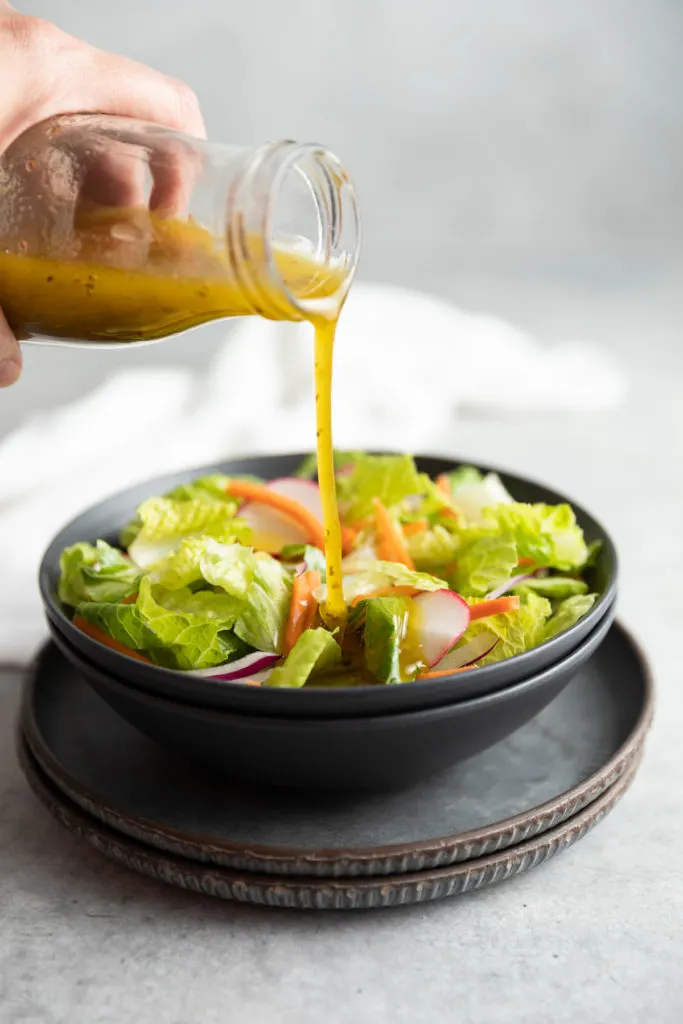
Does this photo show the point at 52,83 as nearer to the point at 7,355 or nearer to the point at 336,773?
the point at 7,355

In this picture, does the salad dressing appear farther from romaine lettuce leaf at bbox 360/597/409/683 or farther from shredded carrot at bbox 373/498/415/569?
shredded carrot at bbox 373/498/415/569

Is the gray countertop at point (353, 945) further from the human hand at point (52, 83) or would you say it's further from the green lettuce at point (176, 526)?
the human hand at point (52, 83)

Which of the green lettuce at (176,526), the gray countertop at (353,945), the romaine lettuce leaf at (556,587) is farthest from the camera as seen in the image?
the green lettuce at (176,526)

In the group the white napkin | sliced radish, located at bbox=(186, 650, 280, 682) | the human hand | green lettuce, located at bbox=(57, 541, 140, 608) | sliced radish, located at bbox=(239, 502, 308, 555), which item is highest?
the human hand

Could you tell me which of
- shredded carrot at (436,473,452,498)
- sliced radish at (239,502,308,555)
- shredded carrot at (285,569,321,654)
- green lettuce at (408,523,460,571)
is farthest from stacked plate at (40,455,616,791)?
shredded carrot at (436,473,452,498)

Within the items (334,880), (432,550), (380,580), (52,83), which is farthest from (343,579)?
(52,83)

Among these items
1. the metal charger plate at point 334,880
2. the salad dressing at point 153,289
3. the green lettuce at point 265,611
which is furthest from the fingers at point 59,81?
the metal charger plate at point 334,880

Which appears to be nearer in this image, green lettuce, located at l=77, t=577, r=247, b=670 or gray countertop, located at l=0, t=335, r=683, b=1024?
gray countertop, located at l=0, t=335, r=683, b=1024

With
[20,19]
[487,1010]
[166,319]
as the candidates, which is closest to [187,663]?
[166,319]
